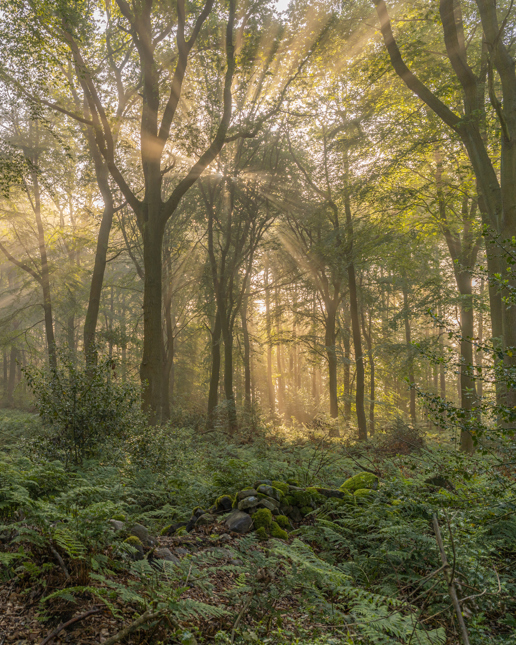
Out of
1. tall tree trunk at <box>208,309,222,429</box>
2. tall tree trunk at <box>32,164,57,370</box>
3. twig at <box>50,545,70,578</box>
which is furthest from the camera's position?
tall tree trunk at <box>32,164,57,370</box>

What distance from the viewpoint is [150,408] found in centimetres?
870

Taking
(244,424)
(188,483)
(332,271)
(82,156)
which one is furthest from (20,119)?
(188,483)

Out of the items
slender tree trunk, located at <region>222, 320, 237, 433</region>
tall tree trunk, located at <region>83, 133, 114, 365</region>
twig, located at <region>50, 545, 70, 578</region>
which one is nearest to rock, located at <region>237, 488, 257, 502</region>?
twig, located at <region>50, 545, 70, 578</region>

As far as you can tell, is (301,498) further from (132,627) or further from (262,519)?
(132,627)

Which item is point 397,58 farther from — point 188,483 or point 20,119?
point 20,119

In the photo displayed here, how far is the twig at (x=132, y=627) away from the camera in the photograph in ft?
7.77

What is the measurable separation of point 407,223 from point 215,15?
29.1 ft

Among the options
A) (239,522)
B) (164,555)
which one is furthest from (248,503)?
(164,555)

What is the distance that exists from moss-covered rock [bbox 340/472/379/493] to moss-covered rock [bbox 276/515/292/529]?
1256 mm

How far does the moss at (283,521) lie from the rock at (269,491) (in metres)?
0.37

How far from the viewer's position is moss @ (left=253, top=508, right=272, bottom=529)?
16.0 ft

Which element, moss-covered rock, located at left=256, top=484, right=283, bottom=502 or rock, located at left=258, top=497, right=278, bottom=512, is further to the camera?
moss-covered rock, located at left=256, top=484, right=283, bottom=502

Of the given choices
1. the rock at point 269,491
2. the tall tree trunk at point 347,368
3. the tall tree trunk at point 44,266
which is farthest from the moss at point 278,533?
the tall tree trunk at point 44,266

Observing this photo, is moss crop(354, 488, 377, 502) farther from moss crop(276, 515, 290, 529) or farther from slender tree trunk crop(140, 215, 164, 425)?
slender tree trunk crop(140, 215, 164, 425)
